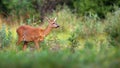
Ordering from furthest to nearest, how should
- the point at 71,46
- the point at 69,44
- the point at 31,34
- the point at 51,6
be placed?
the point at 51,6 < the point at 31,34 < the point at 69,44 < the point at 71,46

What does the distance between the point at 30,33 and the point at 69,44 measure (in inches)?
75.3

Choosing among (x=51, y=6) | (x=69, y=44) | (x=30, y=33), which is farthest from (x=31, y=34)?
(x=51, y=6)

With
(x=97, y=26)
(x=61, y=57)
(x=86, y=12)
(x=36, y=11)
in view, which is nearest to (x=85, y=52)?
(x=61, y=57)

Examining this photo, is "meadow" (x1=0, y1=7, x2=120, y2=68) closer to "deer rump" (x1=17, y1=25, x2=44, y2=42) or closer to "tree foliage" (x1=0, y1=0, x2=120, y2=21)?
"deer rump" (x1=17, y1=25, x2=44, y2=42)

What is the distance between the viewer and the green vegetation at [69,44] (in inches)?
219

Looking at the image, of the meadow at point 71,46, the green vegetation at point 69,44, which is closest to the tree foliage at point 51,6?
the green vegetation at point 69,44

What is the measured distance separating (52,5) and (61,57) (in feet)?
56.9

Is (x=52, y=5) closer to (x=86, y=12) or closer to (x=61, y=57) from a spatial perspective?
(x=86, y=12)

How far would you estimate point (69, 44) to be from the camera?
14.2 m

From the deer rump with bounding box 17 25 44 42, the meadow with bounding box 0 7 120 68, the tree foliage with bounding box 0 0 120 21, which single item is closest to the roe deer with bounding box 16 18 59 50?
the deer rump with bounding box 17 25 44 42

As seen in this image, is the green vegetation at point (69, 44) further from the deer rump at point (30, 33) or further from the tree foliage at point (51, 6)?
the deer rump at point (30, 33)

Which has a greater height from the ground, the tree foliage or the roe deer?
the tree foliage

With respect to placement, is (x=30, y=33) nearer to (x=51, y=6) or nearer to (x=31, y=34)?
(x=31, y=34)

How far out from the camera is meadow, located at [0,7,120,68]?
556 cm
